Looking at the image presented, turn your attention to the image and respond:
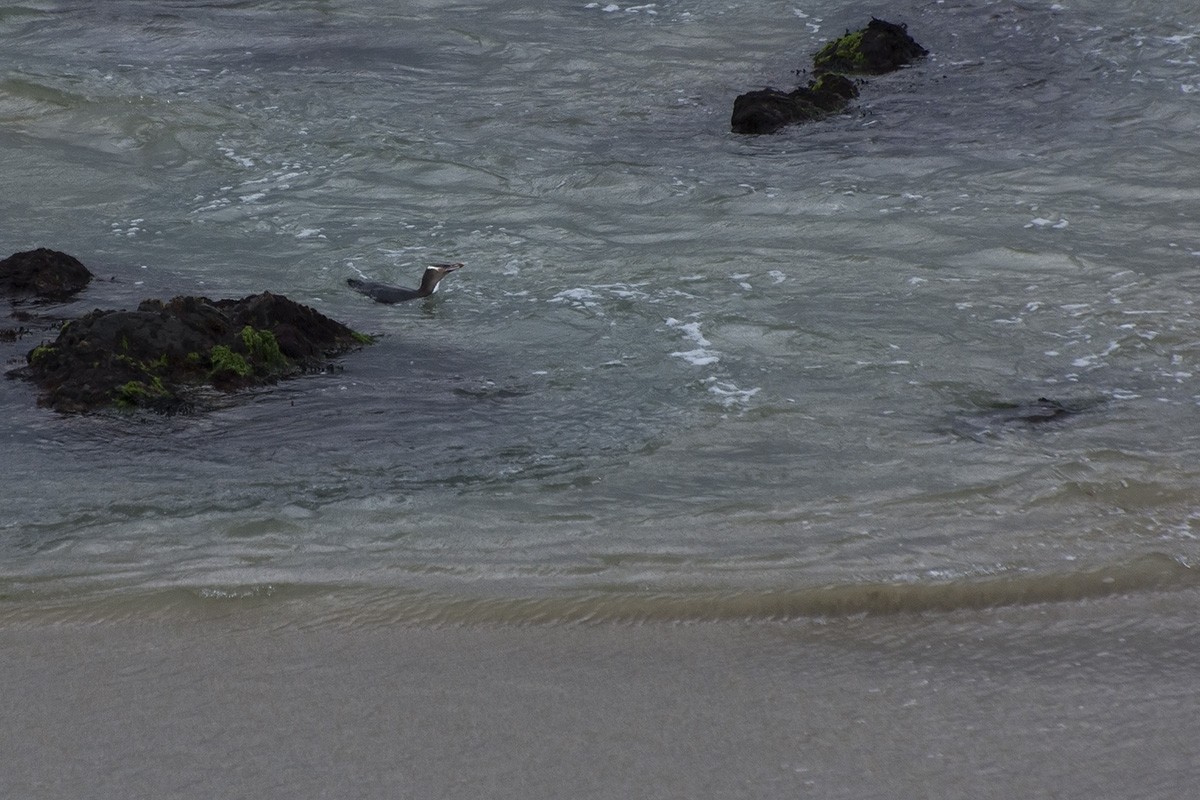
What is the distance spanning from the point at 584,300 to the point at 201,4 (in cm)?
1194

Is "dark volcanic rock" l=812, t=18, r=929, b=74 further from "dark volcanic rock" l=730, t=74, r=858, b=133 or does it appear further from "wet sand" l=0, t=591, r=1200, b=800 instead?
"wet sand" l=0, t=591, r=1200, b=800

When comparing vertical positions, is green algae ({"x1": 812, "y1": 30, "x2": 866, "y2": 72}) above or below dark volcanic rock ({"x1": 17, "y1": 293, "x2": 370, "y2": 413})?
above

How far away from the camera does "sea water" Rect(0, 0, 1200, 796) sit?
5.34m

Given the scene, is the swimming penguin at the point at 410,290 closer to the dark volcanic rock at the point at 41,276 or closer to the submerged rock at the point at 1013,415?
the dark volcanic rock at the point at 41,276

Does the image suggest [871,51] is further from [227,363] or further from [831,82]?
[227,363]

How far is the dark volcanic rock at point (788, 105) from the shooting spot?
42.3 feet

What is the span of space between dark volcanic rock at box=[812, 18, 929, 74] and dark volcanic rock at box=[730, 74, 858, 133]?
36.3 inches

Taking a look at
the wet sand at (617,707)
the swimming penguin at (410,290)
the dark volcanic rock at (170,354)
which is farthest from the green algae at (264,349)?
the wet sand at (617,707)

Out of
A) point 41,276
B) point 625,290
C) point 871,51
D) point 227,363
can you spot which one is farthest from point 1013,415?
point 871,51

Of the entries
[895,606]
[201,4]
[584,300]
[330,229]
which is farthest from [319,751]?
[201,4]

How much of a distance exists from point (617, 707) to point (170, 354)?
164 inches

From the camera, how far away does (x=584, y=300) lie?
9.14m

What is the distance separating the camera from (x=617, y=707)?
4184mm

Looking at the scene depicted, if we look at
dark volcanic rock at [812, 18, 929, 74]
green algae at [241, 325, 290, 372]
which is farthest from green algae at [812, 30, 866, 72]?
green algae at [241, 325, 290, 372]
